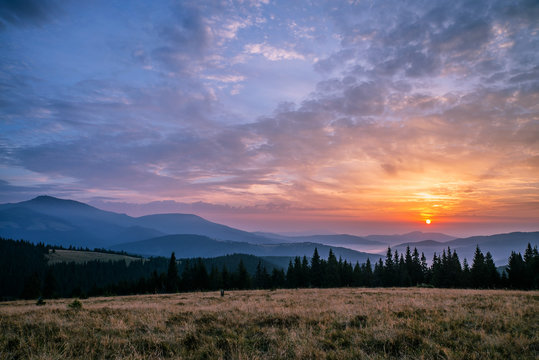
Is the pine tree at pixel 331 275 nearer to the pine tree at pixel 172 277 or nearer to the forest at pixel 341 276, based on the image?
the forest at pixel 341 276

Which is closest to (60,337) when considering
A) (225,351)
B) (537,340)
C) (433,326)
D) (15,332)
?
(15,332)

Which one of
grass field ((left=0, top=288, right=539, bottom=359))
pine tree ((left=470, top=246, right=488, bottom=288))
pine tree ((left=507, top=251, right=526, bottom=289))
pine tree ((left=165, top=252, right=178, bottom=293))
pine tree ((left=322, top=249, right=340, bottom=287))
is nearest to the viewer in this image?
grass field ((left=0, top=288, right=539, bottom=359))

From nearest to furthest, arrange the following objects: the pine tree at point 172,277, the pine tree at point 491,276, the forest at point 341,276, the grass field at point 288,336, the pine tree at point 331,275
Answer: the grass field at point 288,336
the pine tree at point 491,276
the forest at point 341,276
the pine tree at point 172,277
the pine tree at point 331,275

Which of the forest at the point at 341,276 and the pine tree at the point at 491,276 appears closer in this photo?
the pine tree at the point at 491,276

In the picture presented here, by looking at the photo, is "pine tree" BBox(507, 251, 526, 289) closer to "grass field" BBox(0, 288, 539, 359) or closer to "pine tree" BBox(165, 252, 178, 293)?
"grass field" BBox(0, 288, 539, 359)

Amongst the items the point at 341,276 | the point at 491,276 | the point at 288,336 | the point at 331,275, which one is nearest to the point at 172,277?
the point at 331,275

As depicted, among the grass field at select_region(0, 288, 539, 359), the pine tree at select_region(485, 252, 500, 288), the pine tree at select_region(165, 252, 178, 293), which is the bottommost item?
the pine tree at select_region(165, 252, 178, 293)

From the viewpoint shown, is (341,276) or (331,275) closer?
(331,275)

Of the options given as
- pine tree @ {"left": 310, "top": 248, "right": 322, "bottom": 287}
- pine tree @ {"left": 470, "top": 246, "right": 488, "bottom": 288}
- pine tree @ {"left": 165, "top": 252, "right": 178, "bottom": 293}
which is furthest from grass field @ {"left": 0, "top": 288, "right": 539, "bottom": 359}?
pine tree @ {"left": 310, "top": 248, "right": 322, "bottom": 287}

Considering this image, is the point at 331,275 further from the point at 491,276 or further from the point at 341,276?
the point at 491,276

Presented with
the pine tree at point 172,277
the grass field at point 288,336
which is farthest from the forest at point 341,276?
the grass field at point 288,336

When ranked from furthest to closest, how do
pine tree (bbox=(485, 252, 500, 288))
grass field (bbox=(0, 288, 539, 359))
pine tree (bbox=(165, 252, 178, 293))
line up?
pine tree (bbox=(165, 252, 178, 293))
pine tree (bbox=(485, 252, 500, 288))
grass field (bbox=(0, 288, 539, 359))

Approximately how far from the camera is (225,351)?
6.59 m

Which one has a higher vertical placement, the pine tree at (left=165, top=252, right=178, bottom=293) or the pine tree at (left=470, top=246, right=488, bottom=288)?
the pine tree at (left=470, top=246, right=488, bottom=288)
